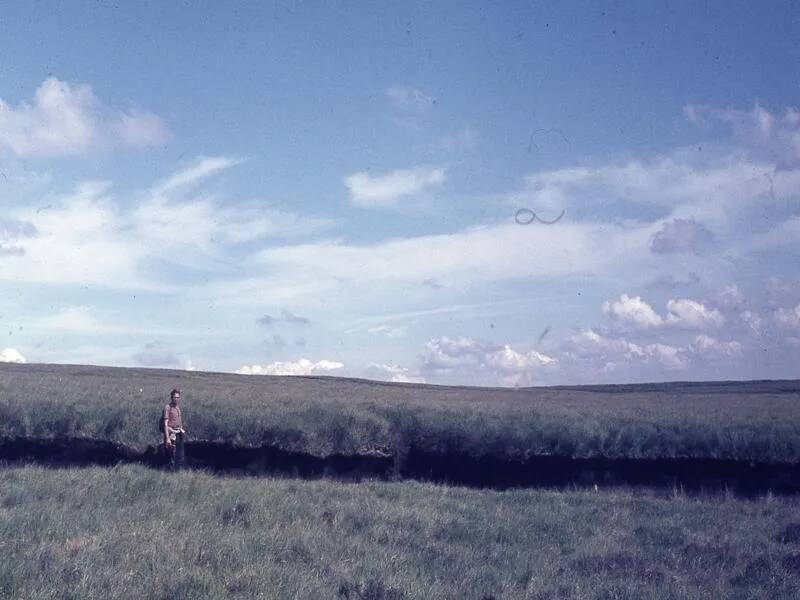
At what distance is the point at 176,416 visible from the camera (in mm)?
17219

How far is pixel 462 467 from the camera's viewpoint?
20.4m

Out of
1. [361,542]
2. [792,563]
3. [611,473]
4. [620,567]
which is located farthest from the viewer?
[611,473]

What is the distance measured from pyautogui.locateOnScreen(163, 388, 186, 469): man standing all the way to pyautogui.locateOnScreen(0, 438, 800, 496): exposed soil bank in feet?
4.65

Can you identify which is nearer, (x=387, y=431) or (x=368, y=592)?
(x=368, y=592)

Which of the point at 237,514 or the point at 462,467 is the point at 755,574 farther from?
the point at 462,467

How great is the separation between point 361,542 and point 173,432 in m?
7.64

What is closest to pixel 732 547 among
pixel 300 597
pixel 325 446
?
pixel 300 597

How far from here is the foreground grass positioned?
8.28 meters

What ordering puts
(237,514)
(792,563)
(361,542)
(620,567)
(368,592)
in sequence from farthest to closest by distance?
(237,514), (361,542), (792,563), (620,567), (368,592)

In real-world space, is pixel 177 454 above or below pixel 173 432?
below

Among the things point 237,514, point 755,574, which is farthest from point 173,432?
point 755,574

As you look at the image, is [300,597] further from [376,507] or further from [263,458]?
[263,458]

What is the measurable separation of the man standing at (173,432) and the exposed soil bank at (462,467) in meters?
1.42

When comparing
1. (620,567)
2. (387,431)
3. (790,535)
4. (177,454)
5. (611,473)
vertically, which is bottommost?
(620,567)
